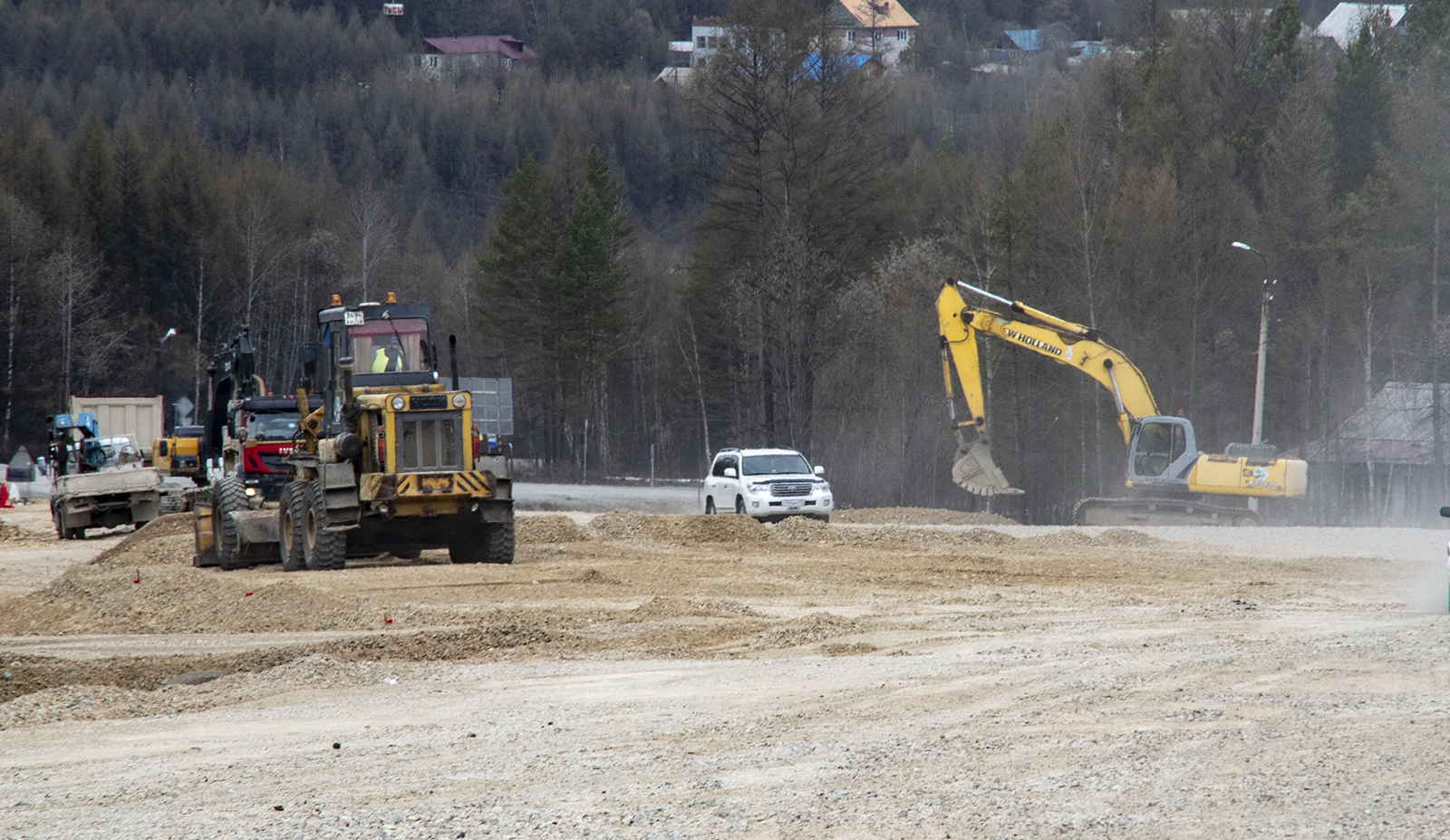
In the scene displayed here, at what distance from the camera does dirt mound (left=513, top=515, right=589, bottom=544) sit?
2477 centimetres

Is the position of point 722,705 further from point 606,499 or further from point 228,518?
point 606,499

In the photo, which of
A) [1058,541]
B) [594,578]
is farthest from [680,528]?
[594,578]

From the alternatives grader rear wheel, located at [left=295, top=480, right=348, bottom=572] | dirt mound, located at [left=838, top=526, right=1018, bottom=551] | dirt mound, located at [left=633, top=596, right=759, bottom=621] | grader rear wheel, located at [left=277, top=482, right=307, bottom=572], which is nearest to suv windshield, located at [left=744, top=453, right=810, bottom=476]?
dirt mound, located at [left=838, top=526, right=1018, bottom=551]

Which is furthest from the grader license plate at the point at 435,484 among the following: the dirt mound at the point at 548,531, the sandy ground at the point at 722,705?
the dirt mound at the point at 548,531

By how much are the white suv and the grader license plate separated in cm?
1108

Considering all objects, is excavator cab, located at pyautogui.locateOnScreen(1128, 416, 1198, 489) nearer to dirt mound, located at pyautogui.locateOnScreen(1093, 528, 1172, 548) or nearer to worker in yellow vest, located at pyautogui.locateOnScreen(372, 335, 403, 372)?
dirt mound, located at pyautogui.locateOnScreen(1093, 528, 1172, 548)

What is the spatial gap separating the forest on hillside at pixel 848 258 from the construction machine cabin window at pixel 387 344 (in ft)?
93.3

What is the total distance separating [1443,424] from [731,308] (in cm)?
2595

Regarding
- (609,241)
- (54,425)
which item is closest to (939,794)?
(54,425)

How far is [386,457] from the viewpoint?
1884 cm

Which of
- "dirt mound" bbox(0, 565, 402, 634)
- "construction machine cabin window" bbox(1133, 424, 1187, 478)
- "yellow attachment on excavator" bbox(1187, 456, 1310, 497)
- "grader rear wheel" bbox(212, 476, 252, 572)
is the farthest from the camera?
"construction machine cabin window" bbox(1133, 424, 1187, 478)

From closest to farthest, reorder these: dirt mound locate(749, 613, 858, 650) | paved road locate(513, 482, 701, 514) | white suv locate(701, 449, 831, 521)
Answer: dirt mound locate(749, 613, 858, 650) < white suv locate(701, 449, 831, 521) < paved road locate(513, 482, 701, 514)

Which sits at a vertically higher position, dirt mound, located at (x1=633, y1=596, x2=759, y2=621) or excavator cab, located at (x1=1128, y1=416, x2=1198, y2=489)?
A: excavator cab, located at (x1=1128, y1=416, x2=1198, y2=489)

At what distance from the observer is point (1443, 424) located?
158 feet
